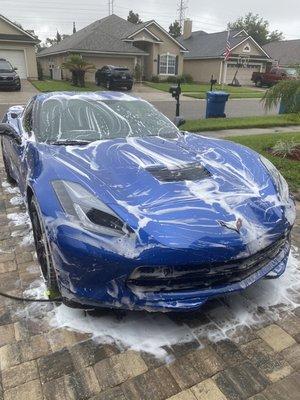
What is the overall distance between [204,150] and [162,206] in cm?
117

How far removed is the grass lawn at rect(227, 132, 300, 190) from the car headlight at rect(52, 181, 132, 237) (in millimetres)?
3578

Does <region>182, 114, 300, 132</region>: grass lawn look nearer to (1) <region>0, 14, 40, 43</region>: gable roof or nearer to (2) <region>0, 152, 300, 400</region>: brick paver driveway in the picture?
(2) <region>0, 152, 300, 400</region>: brick paver driveway

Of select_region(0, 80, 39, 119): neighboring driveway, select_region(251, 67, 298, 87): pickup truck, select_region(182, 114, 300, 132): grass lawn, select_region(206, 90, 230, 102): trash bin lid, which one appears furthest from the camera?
select_region(251, 67, 298, 87): pickup truck

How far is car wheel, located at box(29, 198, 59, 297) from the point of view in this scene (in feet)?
7.98

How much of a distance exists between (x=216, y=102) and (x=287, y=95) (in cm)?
531

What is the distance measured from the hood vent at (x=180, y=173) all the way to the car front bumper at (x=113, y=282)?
742mm

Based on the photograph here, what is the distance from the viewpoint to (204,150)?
10.6 feet

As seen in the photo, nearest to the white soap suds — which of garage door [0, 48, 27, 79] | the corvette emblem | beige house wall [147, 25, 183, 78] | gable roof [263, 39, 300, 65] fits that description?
the corvette emblem

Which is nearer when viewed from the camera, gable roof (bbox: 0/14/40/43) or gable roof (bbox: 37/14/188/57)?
gable roof (bbox: 0/14/40/43)

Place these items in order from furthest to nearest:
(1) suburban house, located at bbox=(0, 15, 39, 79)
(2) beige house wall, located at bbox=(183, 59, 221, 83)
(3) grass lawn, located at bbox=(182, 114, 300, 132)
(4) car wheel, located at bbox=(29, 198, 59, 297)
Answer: (2) beige house wall, located at bbox=(183, 59, 221, 83), (1) suburban house, located at bbox=(0, 15, 39, 79), (3) grass lawn, located at bbox=(182, 114, 300, 132), (4) car wheel, located at bbox=(29, 198, 59, 297)

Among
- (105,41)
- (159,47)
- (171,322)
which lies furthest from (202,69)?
(171,322)

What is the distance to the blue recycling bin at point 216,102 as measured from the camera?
11.5 meters

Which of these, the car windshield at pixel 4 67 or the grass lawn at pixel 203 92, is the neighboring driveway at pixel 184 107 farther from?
the grass lawn at pixel 203 92

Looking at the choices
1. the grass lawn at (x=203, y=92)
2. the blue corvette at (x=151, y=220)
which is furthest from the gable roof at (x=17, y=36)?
the blue corvette at (x=151, y=220)
